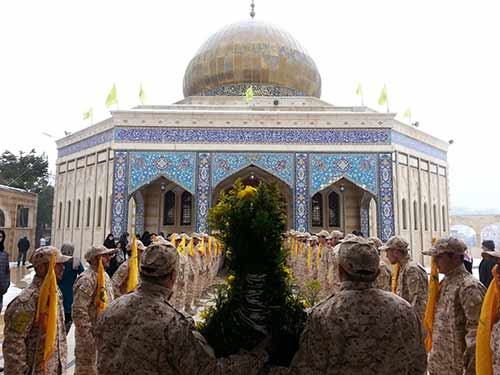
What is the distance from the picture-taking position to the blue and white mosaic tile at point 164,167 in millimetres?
13219

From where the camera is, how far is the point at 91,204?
1518 cm

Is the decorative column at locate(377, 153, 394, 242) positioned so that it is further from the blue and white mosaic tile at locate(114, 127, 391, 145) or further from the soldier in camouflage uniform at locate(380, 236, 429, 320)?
the soldier in camouflage uniform at locate(380, 236, 429, 320)

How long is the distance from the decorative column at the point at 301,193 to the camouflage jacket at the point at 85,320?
→ 9.97 m

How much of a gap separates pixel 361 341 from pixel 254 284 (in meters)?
0.47

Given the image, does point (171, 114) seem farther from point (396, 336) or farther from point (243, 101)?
point (396, 336)

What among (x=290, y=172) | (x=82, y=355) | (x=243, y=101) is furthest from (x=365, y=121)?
(x=82, y=355)

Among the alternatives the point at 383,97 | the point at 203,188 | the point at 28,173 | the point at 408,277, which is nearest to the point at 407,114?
the point at 383,97

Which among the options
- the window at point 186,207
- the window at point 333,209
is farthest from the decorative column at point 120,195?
the window at point 333,209

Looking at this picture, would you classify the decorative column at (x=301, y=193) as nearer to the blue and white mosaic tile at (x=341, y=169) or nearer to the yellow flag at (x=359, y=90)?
the blue and white mosaic tile at (x=341, y=169)

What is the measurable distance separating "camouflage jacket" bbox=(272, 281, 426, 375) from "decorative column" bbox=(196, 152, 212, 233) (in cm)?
1126

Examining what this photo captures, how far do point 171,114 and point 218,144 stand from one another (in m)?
1.70

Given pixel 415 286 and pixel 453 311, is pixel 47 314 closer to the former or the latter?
pixel 453 311

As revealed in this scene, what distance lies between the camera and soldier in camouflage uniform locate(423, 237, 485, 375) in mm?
2605

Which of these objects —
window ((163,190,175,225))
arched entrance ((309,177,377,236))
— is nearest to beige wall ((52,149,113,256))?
window ((163,190,175,225))
